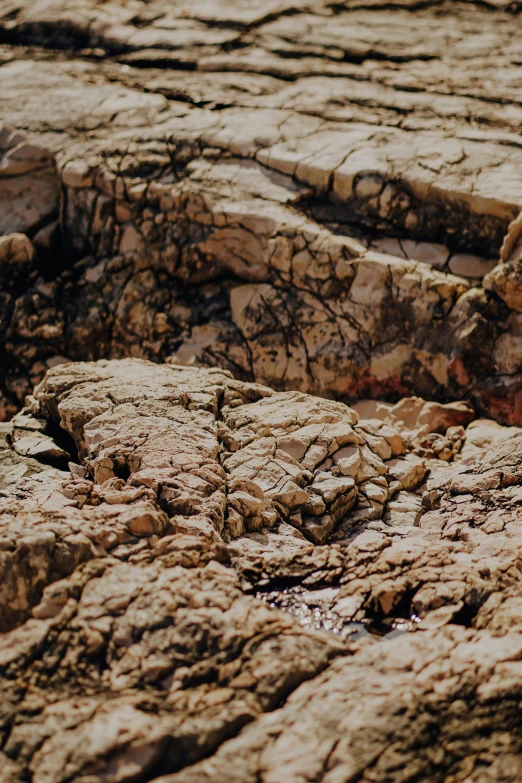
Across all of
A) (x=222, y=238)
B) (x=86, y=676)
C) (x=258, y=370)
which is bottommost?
(x=258, y=370)

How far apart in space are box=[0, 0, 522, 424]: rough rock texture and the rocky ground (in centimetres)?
2

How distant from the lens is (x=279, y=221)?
5.21 metres

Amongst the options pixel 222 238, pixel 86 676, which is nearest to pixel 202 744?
pixel 86 676

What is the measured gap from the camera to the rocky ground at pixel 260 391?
7.18 feet

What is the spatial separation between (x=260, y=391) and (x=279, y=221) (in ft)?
5.26

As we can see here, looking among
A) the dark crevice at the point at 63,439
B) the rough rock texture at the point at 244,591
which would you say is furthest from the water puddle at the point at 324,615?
the dark crevice at the point at 63,439

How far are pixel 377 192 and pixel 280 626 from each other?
3526 millimetres

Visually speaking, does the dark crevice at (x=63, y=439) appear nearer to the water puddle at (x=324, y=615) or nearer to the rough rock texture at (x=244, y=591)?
the rough rock texture at (x=244, y=591)

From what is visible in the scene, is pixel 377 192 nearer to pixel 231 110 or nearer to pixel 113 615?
pixel 231 110

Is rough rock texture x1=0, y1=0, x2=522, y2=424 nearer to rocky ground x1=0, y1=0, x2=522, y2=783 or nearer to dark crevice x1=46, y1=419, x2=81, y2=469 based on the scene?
rocky ground x1=0, y1=0, x2=522, y2=783

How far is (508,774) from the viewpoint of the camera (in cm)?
199

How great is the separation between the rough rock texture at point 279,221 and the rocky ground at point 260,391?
0.02m

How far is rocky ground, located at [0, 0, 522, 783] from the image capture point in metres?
2.19

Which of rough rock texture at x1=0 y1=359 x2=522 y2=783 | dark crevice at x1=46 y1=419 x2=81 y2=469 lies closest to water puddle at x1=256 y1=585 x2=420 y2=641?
rough rock texture at x1=0 y1=359 x2=522 y2=783
